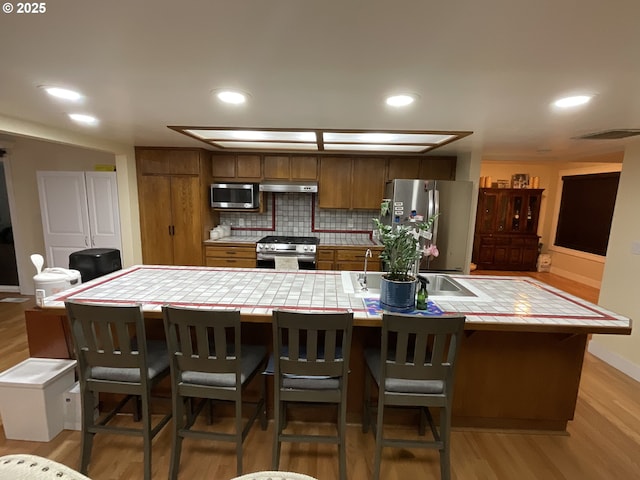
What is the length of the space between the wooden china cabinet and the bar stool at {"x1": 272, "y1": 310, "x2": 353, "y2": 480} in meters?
5.91

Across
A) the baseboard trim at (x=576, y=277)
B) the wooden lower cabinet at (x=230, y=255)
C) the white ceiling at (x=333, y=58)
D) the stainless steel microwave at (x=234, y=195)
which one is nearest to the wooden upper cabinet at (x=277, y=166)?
the stainless steel microwave at (x=234, y=195)

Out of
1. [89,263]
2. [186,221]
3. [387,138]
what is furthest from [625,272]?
[89,263]

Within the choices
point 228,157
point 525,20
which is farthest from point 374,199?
point 525,20

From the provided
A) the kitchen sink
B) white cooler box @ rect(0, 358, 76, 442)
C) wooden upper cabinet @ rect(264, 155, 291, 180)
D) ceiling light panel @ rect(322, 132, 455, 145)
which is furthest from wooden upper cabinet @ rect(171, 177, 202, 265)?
the kitchen sink

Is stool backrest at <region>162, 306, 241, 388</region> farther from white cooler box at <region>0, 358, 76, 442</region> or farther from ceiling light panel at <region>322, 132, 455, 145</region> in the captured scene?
ceiling light panel at <region>322, 132, 455, 145</region>

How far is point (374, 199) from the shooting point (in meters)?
4.26

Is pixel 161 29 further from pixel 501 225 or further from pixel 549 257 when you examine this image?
pixel 549 257

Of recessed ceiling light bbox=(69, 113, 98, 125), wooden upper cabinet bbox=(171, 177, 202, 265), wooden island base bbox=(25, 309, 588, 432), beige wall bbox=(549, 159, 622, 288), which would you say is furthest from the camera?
beige wall bbox=(549, 159, 622, 288)

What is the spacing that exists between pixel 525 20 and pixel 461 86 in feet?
2.02

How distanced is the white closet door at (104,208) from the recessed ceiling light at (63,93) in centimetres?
219

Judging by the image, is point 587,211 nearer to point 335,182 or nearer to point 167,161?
point 335,182

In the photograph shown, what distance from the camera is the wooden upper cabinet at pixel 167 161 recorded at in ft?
13.0

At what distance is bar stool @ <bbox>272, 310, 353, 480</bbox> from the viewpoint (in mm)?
1435

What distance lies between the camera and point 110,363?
1583 millimetres
